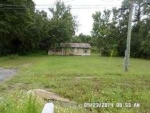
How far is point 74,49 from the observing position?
56.2m

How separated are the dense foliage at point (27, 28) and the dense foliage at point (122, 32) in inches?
312

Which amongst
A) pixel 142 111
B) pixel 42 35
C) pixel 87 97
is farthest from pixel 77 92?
pixel 42 35

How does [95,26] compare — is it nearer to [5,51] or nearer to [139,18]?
[139,18]

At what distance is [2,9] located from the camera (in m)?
29.8

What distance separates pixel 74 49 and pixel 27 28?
19.8 meters

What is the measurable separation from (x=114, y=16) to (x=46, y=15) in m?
12.9

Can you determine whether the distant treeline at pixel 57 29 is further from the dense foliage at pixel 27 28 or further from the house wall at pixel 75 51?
the house wall at pixel 75 51

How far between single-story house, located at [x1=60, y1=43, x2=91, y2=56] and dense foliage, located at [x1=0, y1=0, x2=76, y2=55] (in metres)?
2.23

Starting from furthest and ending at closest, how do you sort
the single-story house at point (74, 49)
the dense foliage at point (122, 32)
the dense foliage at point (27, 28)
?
the single-story house at point (74, 49) < the dense foliage at point (122, 32) < the dense foliage at point (27, 28)

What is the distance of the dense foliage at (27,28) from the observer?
30.4 m
